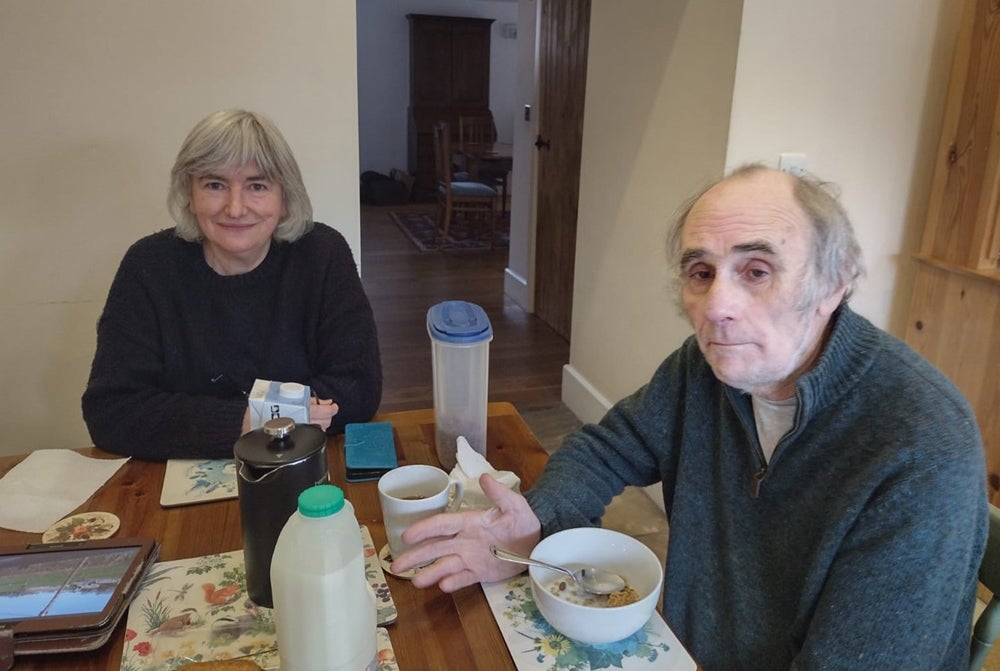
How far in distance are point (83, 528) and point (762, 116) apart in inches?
72.7

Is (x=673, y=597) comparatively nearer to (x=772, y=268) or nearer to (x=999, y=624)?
(x=999, y=624)

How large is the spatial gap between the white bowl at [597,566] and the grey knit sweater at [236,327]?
536 millimetres

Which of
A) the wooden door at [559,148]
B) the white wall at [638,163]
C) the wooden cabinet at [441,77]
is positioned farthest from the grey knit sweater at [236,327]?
the wooden cabinet at [441,77]

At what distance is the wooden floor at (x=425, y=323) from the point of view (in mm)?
3480

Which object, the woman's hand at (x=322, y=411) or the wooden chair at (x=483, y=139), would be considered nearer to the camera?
the woman's hand at (x=322, y=411)

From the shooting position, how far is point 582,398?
3.15 metres

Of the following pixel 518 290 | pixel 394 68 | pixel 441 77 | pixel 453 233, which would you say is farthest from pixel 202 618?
pixel 394 68

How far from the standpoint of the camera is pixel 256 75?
1.97m

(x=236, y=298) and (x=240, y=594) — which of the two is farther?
(x=236, y=298)

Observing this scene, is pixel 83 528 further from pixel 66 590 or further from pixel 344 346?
pixel 344 346

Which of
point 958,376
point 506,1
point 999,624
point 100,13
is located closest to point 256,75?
point 100,13

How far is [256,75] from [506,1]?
24.1 feet

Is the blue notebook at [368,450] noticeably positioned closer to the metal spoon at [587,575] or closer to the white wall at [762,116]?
the metal spoon at [587,575]

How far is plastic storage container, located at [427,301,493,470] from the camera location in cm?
120
